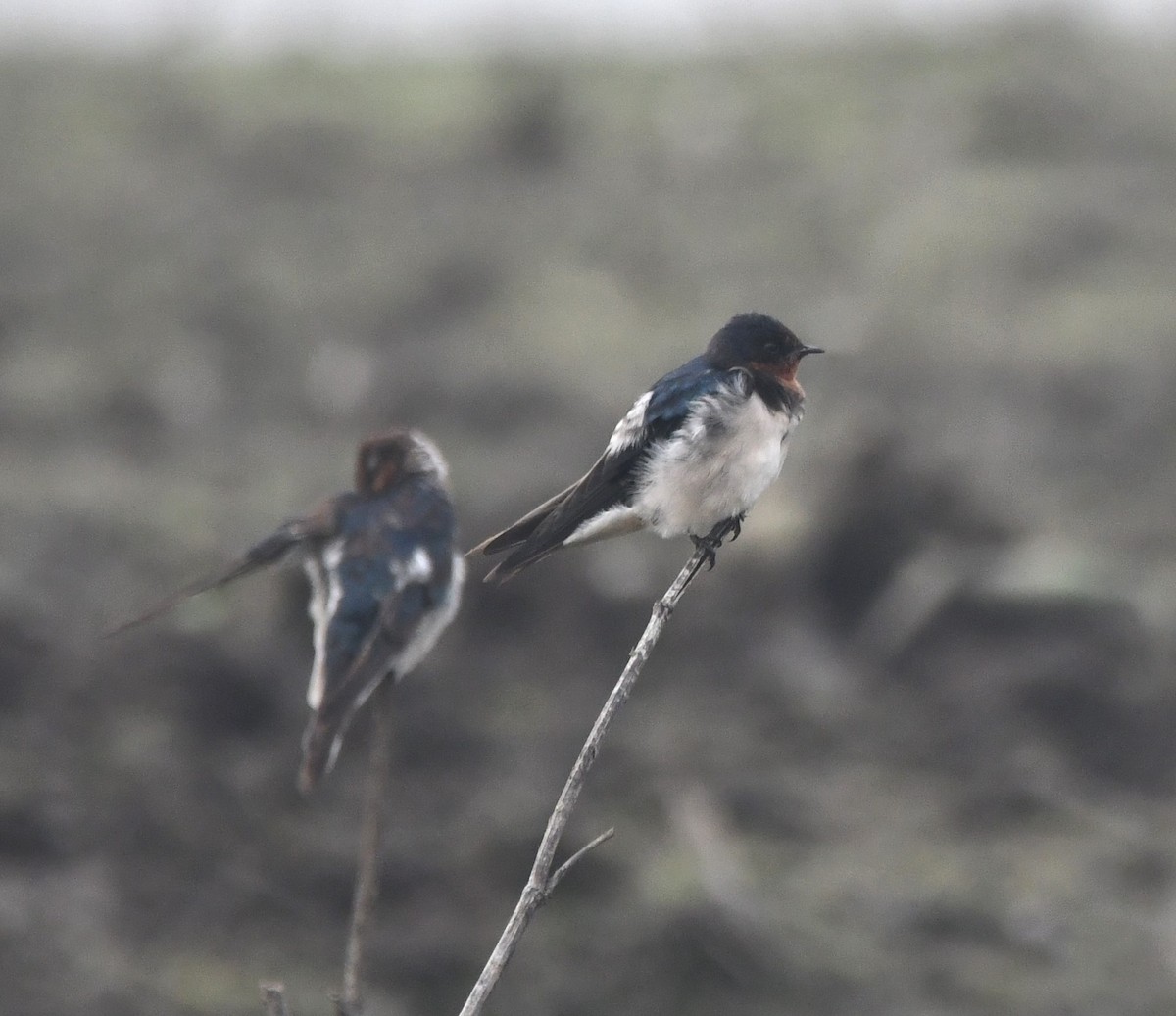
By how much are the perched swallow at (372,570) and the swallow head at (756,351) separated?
72 centimetres

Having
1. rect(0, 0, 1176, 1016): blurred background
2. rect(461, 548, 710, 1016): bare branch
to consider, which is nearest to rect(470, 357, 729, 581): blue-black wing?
rect(461, 548, 710, 1016): bare branch

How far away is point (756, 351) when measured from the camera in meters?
4.42

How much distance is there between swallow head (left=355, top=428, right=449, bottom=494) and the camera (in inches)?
171

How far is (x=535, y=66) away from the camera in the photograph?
568 inches

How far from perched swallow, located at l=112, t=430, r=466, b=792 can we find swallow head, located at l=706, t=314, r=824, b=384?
724mm

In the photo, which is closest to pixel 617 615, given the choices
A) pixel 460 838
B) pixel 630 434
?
pixel 460 838

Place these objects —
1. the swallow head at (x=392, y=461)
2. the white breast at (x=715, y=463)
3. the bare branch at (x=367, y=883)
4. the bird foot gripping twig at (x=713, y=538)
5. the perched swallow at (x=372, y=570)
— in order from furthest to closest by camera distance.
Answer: the swallow head at (x=392, y=461) < the white breast at (x=715, y=463) < the bird foot gripping twig at (x=713, y=538) < the perched swallow at (x=372, y=570) < the bare branch at (x=367, y=883)

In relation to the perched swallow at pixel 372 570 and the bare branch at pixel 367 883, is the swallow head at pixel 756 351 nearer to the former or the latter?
the perched swallow at pixel 372 570

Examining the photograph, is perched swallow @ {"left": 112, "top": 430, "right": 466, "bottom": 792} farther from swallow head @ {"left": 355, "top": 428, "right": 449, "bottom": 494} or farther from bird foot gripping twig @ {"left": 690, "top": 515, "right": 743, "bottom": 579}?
bird foot gripping twig @ {"left": 690, "top": 515, "right": 743, "bottom": 579}

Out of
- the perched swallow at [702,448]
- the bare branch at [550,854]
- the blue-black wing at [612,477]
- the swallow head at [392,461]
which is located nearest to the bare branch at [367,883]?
the bare branch at [550,854]

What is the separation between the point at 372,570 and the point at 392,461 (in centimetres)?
53

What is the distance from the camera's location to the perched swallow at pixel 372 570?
357 cm

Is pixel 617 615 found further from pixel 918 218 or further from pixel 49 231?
pixel 49 231

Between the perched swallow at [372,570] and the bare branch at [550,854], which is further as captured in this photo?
the perched swallow at [372,570]
